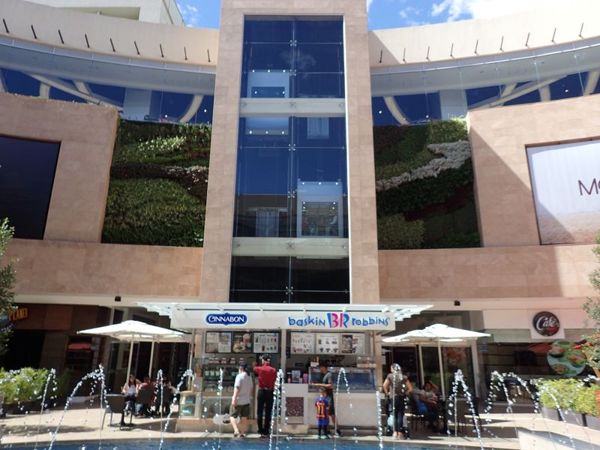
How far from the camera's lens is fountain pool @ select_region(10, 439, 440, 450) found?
31.7 feet

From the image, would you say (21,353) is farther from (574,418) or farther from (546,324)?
(546,324)

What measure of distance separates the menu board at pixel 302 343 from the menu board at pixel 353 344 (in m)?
0.89

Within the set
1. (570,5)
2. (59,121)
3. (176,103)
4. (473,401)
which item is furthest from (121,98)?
(570,5)

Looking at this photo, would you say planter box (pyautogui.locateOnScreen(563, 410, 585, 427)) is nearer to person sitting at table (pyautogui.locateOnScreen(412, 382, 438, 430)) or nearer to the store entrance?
A: person sitting at table (pyautogui.locateOnScreen(412, 382, 438, 430))

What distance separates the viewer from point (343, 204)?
17.5 m

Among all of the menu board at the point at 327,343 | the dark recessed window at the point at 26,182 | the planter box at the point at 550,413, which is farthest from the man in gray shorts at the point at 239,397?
the dark recessed window at the point at 26,182

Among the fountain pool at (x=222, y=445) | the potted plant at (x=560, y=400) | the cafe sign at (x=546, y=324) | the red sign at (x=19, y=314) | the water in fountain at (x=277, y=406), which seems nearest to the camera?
the fountain pool at (x=222, y=445)

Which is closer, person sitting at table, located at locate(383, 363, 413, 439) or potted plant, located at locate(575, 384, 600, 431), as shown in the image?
person sitting at table, located at locate(383, 363, 413, 439)

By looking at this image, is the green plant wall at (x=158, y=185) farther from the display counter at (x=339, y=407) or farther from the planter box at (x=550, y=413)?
the planter box at (x=550, y=413)

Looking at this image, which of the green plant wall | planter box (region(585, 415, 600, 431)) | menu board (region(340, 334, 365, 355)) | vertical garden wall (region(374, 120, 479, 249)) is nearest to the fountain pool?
menu board (region(340, 334, 365, 355))

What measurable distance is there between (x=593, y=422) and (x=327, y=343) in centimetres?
725

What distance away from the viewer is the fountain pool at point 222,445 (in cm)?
965

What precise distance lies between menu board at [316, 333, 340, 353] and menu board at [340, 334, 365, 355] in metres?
0.15

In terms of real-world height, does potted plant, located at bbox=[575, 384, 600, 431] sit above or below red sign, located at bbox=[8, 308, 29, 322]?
below
